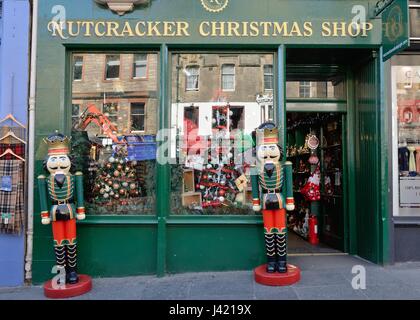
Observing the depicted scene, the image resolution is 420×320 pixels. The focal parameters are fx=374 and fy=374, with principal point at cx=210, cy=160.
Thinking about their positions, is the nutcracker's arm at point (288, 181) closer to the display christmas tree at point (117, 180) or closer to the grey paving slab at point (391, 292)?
the grey paving slab at point (391, 292)

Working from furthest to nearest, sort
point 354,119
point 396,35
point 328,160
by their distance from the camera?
1. point 328,160
2. point 354,119
3. point 396,35

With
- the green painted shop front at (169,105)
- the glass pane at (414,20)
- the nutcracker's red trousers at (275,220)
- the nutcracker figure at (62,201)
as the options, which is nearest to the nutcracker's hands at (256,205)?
the nutcracker's red trousers at (275,220)

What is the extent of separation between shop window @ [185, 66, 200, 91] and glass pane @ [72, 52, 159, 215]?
1.67 feet

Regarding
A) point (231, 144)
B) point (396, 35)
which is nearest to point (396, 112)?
point (396, 35)

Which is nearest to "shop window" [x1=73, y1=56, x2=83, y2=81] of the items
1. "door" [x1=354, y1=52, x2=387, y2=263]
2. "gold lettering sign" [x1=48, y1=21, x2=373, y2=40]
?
"gold lettering sign" [x1=48, y1=21, x2=373, y2=40]

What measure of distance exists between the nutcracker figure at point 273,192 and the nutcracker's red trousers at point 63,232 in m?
2.53

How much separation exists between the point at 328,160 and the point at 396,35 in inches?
114

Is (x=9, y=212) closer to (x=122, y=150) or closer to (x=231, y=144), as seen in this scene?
(x=122, y=150)

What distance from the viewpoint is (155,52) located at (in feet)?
19.4

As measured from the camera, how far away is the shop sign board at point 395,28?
16.7 feet

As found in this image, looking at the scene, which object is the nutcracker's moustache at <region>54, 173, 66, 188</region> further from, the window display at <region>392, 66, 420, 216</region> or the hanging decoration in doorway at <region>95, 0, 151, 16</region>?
the window display at <region>392, 66, 420, 216</region>

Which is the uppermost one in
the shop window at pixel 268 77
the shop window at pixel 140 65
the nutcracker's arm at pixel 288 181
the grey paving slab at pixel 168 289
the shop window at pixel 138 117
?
the shop window at pixel 140 65

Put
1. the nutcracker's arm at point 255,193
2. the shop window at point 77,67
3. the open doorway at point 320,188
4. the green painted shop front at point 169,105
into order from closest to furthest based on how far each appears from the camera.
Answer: the nutcracker's arm at point 255,193 < the green painted shop front at point 169,105 < the shop window at point 77,67 < the open doorway at point 320,188

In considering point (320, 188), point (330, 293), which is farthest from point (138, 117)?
point (320, 188)
